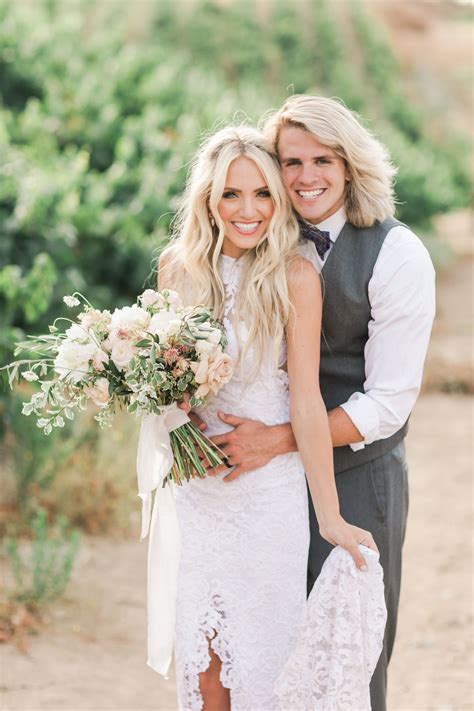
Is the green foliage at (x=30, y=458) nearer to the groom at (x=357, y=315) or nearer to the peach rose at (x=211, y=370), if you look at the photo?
the groom at (x=357, y=315)

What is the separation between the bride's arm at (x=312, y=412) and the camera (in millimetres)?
2998

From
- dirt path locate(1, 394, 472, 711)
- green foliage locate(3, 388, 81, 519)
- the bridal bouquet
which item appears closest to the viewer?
the bridal bouquet

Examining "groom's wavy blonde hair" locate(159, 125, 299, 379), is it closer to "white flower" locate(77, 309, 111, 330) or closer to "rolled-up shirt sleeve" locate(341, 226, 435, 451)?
"rolled-up shirt sleeve" locate(341, 226, 435, 451)

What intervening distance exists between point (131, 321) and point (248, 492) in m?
0.75

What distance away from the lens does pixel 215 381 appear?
9.27ft

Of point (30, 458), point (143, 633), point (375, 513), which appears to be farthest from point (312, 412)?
point (30, 458)

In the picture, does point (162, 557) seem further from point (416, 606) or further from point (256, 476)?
point (416, 606)

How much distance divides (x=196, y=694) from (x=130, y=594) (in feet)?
9.02

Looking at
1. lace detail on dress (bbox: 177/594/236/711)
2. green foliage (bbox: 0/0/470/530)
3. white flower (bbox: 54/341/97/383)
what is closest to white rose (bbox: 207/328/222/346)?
white flower (bbox: 54/341/97/383)

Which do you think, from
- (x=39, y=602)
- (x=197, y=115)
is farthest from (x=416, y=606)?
(x=197, y=115)

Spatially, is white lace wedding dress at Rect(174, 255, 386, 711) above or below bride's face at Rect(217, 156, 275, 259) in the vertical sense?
below

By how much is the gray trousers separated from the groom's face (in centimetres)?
89

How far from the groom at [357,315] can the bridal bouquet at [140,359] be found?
364 mm

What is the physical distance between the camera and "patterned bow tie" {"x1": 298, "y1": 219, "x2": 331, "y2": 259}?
318 centimetres
